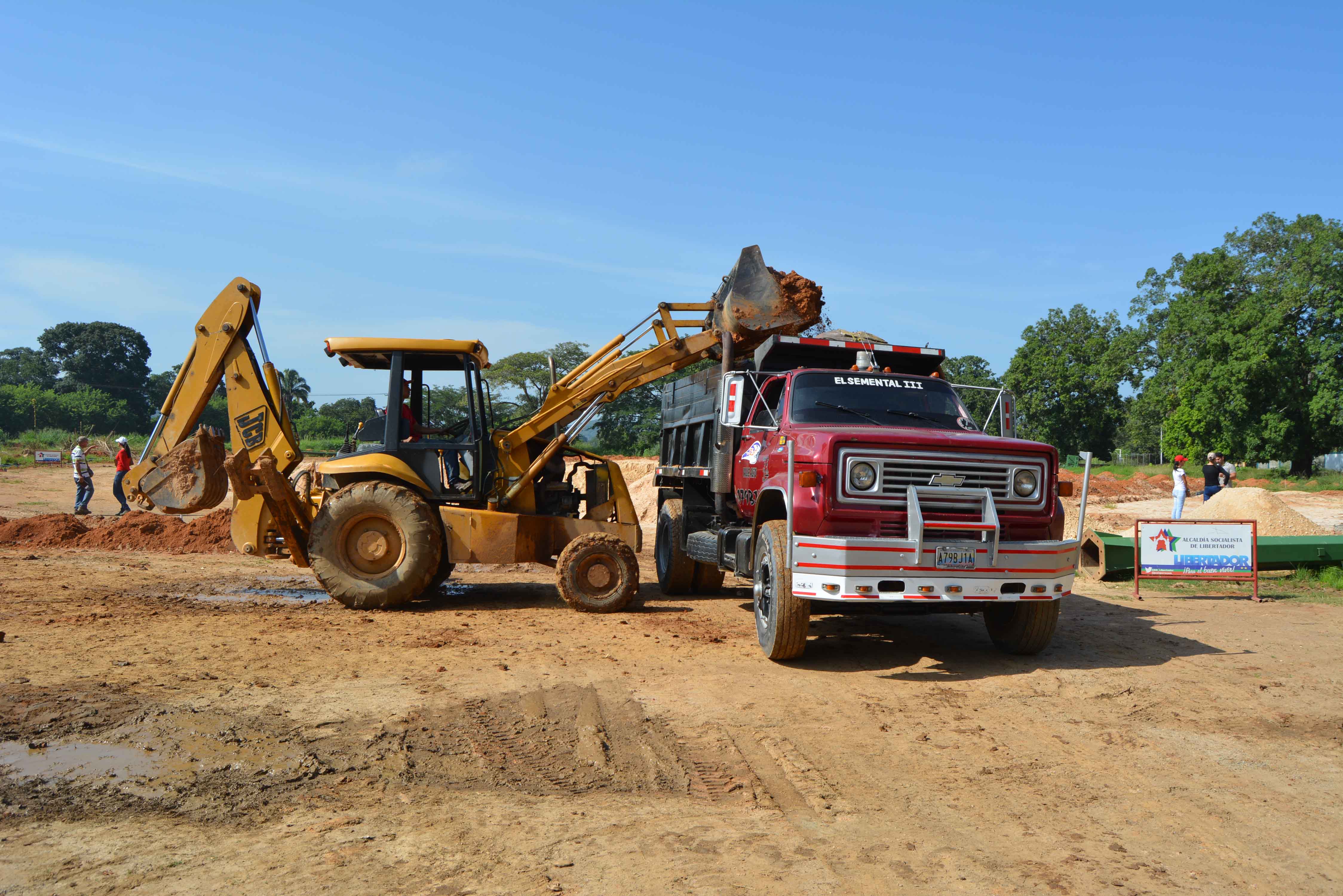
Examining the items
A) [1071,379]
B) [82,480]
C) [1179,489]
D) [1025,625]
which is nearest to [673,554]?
[1025,625]

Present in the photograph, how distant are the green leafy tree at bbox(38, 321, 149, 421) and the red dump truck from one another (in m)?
72.7

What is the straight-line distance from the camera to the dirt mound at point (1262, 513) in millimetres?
17500

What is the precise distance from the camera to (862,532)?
734cm

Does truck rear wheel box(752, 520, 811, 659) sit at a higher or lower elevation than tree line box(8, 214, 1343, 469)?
lower

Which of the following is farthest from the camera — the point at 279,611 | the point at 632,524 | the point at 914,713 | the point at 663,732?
the point at 632,524

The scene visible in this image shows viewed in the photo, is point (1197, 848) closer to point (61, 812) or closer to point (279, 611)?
point (61, 812)

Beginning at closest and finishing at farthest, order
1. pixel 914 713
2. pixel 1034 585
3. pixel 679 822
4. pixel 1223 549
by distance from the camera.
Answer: pixel 679 822, pixel 914 713, pixel 1034 585, pixel 1223 549

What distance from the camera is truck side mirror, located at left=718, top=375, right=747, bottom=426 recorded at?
864 centimetres

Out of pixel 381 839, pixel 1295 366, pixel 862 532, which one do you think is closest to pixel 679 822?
pixel 381 839

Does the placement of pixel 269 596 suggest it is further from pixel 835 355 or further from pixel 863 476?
pixel 863 476

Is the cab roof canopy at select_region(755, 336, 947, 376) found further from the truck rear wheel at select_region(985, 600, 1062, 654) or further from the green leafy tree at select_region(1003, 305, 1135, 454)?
the green leafy tree at select_region(1003, 305, 1135, 454)

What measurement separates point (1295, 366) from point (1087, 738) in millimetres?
48897

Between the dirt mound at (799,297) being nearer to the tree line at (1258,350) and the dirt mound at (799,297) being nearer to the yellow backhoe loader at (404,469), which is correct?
the yellow backhoe loader at (404,469)

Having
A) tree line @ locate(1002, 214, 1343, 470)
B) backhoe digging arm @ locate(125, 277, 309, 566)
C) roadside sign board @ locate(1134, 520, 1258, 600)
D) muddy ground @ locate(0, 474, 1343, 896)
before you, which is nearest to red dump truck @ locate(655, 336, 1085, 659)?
muddy ground @ locate(0, 474, 1343, 896)
